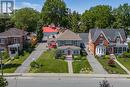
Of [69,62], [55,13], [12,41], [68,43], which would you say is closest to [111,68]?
[69,62]

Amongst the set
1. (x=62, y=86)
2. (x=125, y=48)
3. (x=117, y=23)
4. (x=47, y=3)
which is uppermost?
(x=47, y=3)

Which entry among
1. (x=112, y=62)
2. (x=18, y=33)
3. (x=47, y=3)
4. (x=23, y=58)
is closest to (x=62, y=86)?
(x=112, y=62)

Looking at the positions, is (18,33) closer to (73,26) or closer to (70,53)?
(70,53)

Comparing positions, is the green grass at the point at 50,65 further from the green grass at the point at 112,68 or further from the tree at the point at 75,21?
the tree at the point at 75,21

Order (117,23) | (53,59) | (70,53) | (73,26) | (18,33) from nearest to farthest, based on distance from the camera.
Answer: (53,59) → (70,53) → (18,33) → (117,23) → (73,26)

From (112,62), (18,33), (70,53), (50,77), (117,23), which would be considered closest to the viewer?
(50,77)

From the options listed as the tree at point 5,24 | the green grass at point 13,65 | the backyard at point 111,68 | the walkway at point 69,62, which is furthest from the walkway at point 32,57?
the tree at point 5,24
